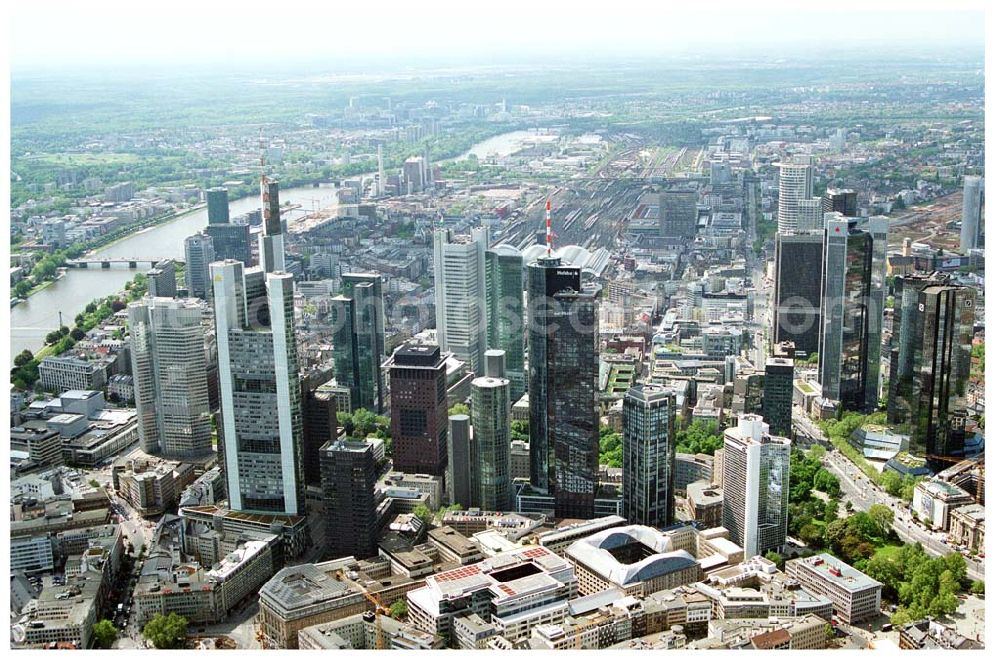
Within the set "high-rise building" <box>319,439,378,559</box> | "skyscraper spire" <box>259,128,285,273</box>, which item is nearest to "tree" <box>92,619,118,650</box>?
"high-rise building" <box>319,439,378,559</box>

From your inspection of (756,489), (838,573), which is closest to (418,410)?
(756,489)

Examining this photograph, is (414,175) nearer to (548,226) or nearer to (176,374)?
(548,226)

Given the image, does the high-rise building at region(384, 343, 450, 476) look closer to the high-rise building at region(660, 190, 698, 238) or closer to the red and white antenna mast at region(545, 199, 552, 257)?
the red and white antenna mast at region(545, 199, 552, 257)

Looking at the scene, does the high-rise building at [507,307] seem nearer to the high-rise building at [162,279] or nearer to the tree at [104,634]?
the high-rise building at [162,279]

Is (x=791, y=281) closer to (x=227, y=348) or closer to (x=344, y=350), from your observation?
(x=344, y=350)

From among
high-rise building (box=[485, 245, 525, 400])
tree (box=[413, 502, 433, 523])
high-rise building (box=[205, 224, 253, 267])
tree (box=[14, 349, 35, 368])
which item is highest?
high-rise building (box=[205, 224, 253, 267])

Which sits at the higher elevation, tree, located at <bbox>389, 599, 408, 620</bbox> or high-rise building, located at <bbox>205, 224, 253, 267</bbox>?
high-rise building, located at <bbox>205, 224, 253, 267</bbox>
